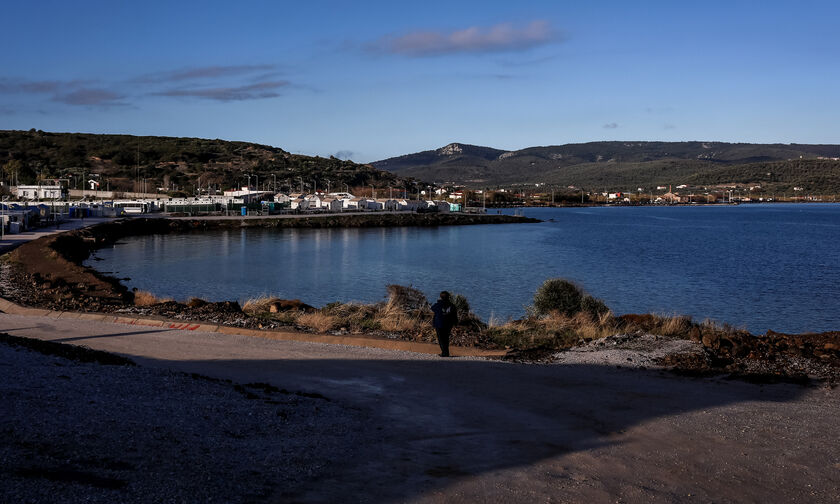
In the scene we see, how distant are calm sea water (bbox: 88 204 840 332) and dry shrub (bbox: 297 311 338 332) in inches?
431

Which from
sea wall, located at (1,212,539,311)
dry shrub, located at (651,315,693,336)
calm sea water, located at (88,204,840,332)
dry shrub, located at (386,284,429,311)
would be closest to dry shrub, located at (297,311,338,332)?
dry shrub, located at (386,284,429,311)

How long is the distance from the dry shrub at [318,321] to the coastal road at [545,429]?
8.00 ft

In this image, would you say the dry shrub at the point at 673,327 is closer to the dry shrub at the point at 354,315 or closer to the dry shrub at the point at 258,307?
the dry shrub at the point at 354,315

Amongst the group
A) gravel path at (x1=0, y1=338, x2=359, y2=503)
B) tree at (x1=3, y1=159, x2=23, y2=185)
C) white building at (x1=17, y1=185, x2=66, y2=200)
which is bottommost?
gravel path at (x1=0, y1=338, x2=359, y2=503)

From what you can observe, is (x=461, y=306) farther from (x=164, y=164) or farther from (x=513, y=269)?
(x=164, y=164)

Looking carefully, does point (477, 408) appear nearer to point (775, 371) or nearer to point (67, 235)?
point (775, 371)

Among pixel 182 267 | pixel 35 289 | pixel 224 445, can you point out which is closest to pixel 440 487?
pixel 224 445

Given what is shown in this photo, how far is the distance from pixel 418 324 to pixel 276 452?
33.0 feet

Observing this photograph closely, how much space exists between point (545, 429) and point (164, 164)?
143589mm

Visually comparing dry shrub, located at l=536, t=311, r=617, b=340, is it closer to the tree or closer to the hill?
the hill

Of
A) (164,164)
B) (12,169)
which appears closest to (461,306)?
(12,169)

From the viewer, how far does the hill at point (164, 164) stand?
129125 millimetres

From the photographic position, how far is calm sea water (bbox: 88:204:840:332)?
32.8 meters

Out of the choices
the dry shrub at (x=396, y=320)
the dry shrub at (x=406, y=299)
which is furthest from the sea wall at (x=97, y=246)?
the dry shrub at (x=406, y=299)
